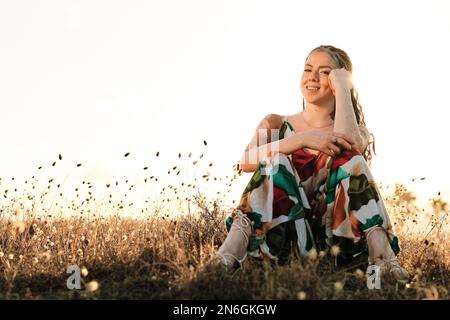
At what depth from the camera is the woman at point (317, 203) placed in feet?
12.7

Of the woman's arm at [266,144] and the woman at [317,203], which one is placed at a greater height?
the woman's arm at [266,144]

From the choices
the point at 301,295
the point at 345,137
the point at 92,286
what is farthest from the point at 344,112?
the point at 92,286

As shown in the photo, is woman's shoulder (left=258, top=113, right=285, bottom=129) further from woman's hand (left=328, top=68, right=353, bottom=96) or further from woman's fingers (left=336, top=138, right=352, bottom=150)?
woman's fingers (left=336, top=138, right=352, bottom=150)

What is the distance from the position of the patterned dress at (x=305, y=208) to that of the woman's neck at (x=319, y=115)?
1.52 feet

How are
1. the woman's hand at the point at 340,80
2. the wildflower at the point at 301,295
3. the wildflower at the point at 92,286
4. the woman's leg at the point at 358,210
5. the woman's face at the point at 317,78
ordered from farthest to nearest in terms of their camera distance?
the woman's face at the point at 317,78, the woman's hand at the point at 340,80, the woman's leg at the point at 358,210, the wildflower at the point at 92,286, the wildflower at the point at 301,295

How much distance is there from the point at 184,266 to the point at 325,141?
1.25 m

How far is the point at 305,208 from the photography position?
4043 millimetres

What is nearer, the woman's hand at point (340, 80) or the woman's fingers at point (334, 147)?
the woman's fingers at point (334, 147)

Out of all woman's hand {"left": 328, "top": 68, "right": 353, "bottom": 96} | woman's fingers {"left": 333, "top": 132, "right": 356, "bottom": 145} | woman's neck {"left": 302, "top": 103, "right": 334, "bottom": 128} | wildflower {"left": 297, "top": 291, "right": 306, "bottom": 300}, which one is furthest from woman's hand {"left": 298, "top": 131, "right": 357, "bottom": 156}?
wildflower {"left": 297, "top": 291, "right": 306, "bottom": 300}

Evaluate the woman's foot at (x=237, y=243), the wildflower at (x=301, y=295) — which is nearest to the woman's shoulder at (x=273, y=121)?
the woman's foot at (x=237, y=243)

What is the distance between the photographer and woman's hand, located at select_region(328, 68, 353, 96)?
416cm

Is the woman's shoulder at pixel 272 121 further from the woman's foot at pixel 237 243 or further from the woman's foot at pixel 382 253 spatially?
the woman's foot at pixel 382 253
